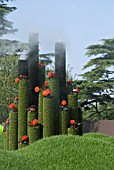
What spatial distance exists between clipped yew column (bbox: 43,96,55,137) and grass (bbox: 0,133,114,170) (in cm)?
55

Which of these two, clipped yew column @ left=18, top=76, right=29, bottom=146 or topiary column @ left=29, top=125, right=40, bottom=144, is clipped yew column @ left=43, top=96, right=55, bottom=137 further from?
clipped yew column @ left=18, top=76, right=29, bottom=146

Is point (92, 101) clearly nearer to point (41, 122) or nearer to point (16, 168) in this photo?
point (41, 122)

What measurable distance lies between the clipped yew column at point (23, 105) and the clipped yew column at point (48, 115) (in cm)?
54

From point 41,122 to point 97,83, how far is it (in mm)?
12989

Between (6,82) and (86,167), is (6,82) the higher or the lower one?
the higher one

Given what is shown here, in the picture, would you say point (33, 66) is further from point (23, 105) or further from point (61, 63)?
point (23, 105)

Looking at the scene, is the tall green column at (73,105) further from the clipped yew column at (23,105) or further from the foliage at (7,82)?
the foliage at (7,82)

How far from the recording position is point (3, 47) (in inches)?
934

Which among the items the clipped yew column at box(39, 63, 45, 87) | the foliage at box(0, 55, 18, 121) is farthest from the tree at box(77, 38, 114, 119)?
the clipped yew column at box(39, 63, 45, 87)

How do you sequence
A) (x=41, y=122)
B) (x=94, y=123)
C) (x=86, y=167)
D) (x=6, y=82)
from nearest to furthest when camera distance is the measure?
(x=86, y=167)
(x=41, y=122)
(x=94, y=123)
(x=6, y=82)

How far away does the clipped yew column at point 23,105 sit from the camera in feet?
28.2

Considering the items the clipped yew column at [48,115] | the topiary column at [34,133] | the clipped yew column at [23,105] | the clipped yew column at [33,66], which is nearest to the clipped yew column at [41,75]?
the clipped yew column at [33,66]

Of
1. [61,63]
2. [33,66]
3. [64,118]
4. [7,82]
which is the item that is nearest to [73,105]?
[64,118]

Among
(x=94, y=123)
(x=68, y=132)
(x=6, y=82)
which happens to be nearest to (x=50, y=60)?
(x=6, y=82)
